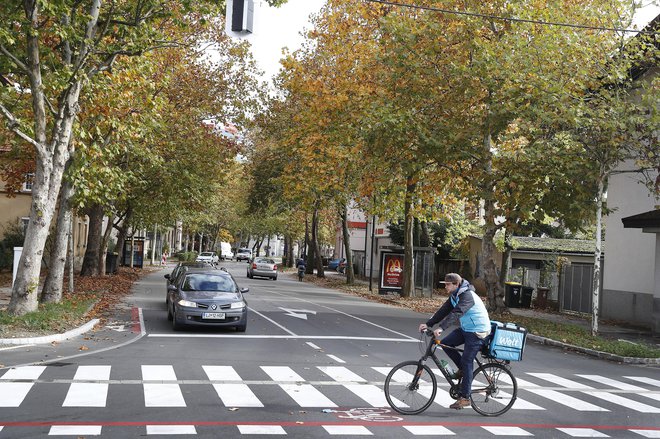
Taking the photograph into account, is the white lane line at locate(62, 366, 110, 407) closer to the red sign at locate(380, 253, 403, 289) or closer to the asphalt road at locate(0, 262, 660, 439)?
the asphalt road at locate(0, 262, 660, 439)

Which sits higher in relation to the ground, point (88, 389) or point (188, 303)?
point (188, 303)

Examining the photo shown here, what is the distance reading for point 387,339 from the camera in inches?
716

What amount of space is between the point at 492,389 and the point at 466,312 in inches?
46.0

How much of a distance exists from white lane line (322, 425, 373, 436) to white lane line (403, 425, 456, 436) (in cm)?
57

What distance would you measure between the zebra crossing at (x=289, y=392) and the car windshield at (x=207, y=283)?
252 inches

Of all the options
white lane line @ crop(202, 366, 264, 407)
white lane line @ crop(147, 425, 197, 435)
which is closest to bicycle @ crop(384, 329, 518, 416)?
white lane line @ crop(202, 366, 264, 407)

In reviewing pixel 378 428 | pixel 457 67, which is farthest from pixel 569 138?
pixel 378 428

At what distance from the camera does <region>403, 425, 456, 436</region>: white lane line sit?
27.1 ft

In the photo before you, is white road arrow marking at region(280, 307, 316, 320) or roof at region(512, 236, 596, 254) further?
roof at region(512, 236, 596, 254)

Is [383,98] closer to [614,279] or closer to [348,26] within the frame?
[348,26]

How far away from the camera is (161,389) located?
33.3 ft

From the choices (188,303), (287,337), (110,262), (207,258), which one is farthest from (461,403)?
(207,258)

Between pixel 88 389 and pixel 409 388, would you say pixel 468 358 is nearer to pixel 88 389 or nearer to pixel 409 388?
pixel 409 388

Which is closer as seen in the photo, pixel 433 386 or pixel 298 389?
pixel 433 386
